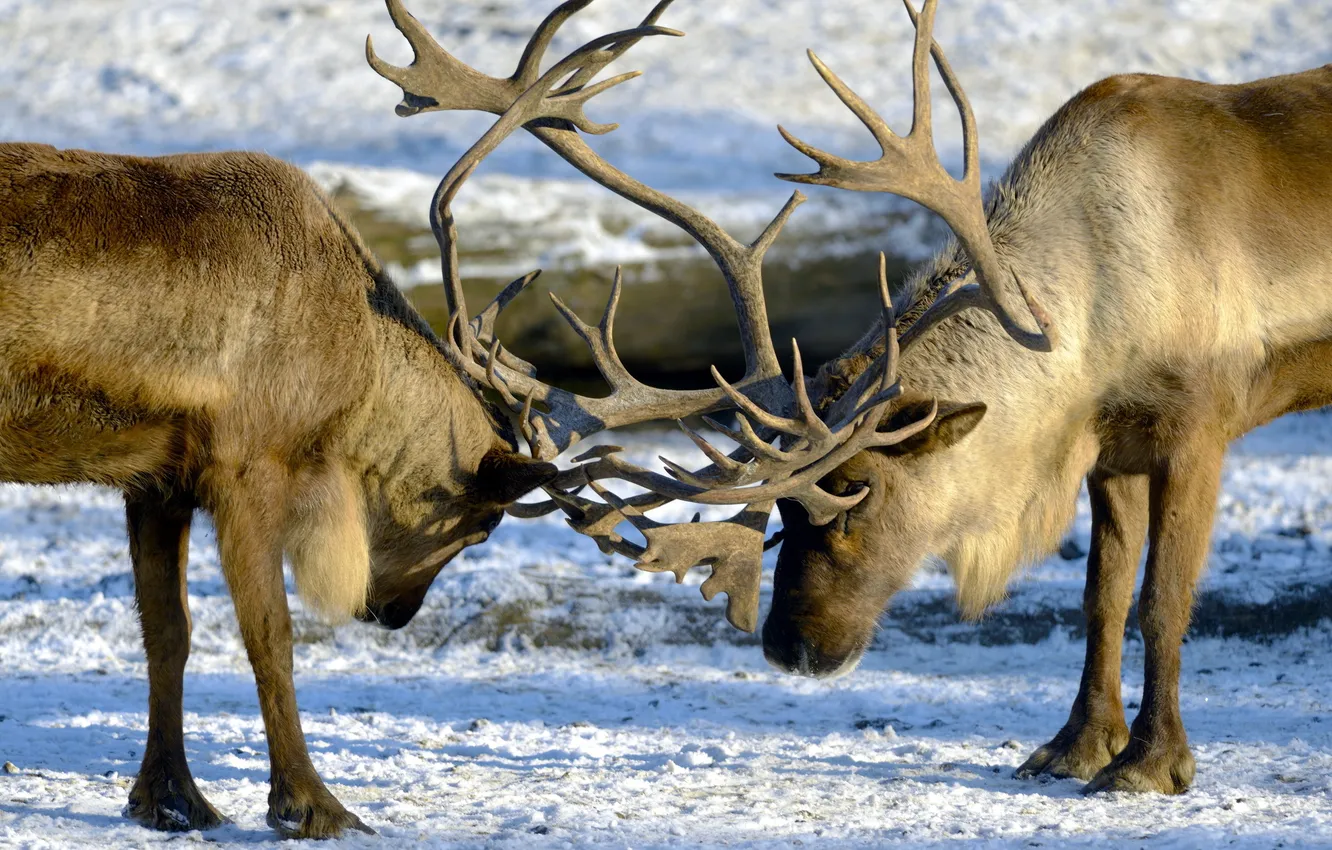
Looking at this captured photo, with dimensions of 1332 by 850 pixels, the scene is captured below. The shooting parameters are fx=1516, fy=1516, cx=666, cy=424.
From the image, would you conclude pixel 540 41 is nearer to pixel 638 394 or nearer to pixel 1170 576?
pixel 638 394

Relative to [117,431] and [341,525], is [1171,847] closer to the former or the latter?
[341,525]

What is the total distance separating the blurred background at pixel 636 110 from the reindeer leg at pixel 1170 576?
3.78m

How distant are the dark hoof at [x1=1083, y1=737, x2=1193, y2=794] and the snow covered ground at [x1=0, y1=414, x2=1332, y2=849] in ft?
0.22

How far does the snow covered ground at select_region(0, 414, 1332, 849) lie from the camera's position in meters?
4.11

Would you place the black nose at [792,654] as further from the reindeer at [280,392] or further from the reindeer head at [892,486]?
the reindeer at [280,392]

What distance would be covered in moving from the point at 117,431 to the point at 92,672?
87.1 inches

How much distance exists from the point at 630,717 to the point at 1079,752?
1585mm

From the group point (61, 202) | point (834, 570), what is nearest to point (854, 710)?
point (834, 570)

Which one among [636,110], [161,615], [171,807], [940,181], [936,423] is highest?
[636,110]

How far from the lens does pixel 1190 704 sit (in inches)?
214

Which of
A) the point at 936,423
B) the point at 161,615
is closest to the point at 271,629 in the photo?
the point at 161,615

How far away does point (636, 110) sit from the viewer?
11.6m

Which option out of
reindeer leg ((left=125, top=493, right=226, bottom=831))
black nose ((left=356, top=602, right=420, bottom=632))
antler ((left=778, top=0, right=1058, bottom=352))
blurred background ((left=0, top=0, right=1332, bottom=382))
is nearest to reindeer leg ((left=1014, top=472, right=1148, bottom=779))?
antler ((left=778, top=0, right=1058, bottom=352))

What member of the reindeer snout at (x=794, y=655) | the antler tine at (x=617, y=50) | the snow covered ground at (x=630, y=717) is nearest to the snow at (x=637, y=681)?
the snow covered ground at (x=630, y=717)
